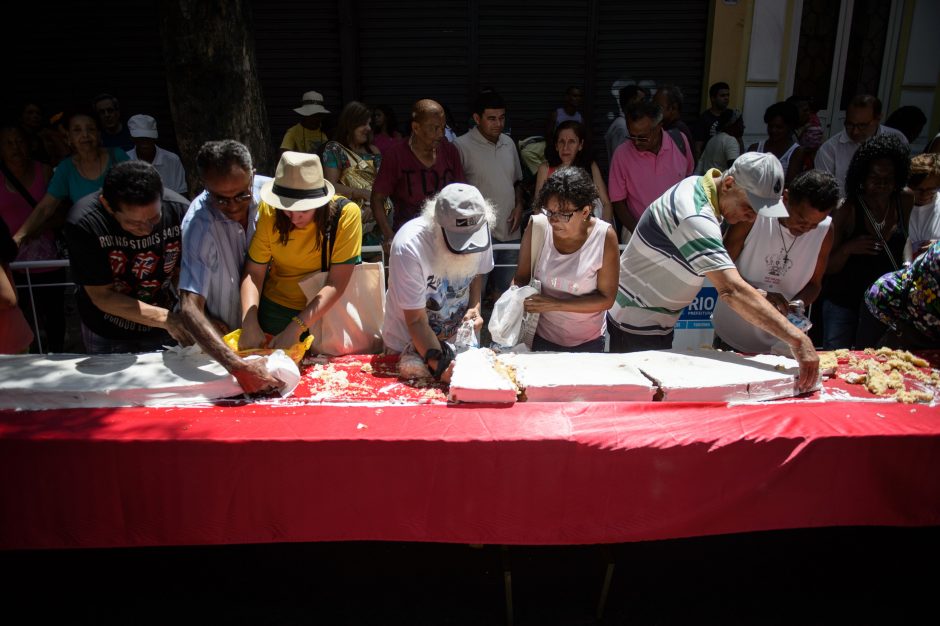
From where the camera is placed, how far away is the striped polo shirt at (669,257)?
2.74m

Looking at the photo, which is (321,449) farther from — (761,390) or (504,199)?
(504,199)

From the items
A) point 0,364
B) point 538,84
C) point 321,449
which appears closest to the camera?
point 321,449

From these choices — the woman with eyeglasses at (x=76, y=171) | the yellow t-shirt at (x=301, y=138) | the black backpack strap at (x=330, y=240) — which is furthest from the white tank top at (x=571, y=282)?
the yellow t-shirt at (x=301, y=138)

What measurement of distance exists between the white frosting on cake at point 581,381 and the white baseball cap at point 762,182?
0.87 metres

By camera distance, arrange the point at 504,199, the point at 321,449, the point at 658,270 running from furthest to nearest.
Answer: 1. the point at 504,199
2. the point at 658,270
3. the point at 321,449

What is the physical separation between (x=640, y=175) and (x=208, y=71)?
10.4 feet

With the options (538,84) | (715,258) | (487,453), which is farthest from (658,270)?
(538,84)

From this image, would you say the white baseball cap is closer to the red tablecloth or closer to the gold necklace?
the gold necklace

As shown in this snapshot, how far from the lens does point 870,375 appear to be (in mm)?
2736

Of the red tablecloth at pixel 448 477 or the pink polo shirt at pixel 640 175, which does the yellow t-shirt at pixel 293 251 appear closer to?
the red tablecloth at pixel 448 477

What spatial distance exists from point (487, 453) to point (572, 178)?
128 centimetres

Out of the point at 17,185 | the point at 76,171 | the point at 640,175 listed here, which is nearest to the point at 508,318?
the point at 640,175

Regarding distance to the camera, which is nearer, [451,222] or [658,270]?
[451,222]

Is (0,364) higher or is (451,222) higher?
(451,222)
